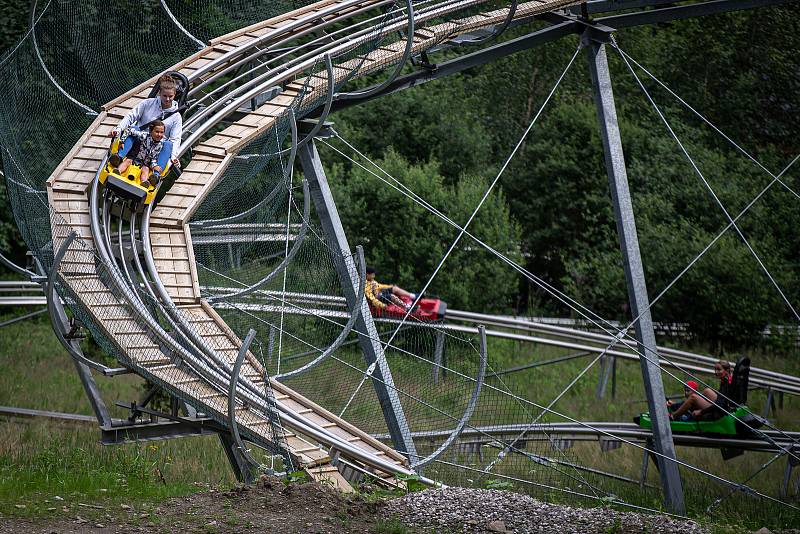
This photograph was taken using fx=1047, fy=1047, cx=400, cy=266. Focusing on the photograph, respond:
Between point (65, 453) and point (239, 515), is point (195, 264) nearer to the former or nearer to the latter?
point (65, 453)

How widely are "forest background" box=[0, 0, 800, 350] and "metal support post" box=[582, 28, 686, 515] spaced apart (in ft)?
23.3

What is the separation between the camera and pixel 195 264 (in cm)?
911

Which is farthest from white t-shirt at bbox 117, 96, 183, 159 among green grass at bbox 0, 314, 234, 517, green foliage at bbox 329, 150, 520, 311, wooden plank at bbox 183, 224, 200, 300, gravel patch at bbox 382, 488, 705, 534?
green foliage at bbox 329, 150, 520, 311

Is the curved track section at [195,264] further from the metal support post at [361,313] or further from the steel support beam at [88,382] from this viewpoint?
the metal support post at [361,313]

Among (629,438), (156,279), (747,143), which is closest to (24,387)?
(156,279)

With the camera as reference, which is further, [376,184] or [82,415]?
[376,184]

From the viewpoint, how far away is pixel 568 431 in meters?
13.5

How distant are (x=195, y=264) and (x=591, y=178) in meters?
15.4

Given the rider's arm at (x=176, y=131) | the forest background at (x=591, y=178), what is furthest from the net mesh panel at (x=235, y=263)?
the forest background at (x=591, y=178)

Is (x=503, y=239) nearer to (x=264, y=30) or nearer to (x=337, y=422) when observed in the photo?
(x=264, y=30)

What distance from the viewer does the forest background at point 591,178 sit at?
19.5 metres

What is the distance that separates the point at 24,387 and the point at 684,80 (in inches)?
732

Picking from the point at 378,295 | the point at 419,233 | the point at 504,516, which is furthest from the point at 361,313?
the point at 419,233

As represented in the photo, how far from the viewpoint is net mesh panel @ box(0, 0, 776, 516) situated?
8031 millimetres
